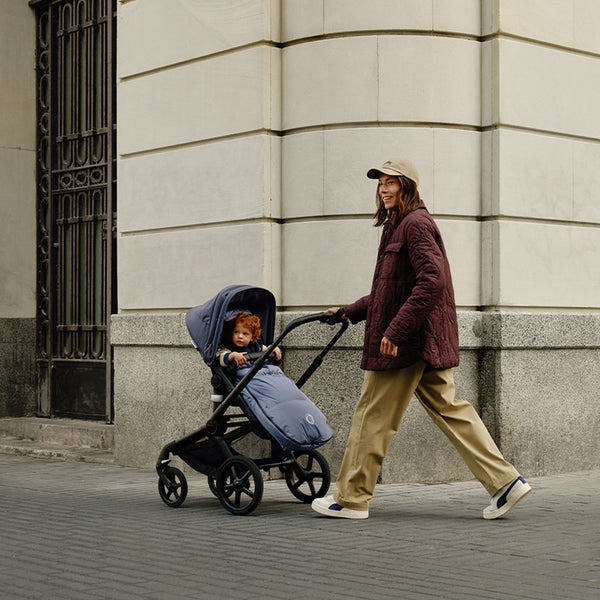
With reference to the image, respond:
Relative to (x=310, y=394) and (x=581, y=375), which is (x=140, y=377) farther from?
(x=581, y=375)

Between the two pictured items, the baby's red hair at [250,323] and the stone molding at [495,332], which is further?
the stone molding at [495,332]

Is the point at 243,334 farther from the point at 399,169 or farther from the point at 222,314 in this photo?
the point at 399,169

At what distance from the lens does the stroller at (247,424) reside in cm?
724

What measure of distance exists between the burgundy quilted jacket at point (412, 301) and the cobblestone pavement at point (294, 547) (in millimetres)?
972

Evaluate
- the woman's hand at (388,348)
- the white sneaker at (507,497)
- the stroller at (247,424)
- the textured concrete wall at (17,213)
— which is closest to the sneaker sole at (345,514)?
the stroller at (247,424)

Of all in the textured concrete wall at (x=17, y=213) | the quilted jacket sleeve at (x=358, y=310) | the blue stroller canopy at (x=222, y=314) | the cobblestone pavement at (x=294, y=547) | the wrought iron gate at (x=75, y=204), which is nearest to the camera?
the cobblestone pavement at (x=294, y=547)

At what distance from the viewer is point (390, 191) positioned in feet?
23.9

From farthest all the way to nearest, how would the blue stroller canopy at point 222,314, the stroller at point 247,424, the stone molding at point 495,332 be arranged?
the stone molding at point 495,332
the blue stroller canopy at point 222,314
the stroller at point 247,424

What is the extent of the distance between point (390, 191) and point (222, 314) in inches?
50.3

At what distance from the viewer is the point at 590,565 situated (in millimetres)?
5715

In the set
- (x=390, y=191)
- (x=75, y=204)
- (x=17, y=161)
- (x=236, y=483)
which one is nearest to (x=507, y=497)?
(x=236, y=483)

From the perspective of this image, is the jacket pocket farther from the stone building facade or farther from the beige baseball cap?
the stone building facade

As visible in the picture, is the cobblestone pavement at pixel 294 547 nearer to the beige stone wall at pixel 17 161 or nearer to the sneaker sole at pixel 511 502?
the sneaker sole at pixel 511 502

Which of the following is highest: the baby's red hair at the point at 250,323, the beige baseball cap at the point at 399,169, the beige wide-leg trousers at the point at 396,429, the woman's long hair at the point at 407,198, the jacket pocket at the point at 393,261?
the beige baseball cap at the point at 399,169
